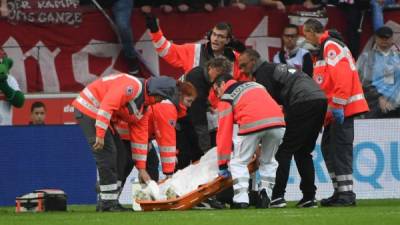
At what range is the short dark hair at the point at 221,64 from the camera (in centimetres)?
1609

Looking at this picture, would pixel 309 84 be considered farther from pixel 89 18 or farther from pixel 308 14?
pixel 89 18

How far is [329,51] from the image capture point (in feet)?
55.4

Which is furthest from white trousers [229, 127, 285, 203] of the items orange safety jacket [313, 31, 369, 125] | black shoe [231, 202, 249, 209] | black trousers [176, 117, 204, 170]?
black trousers [176, 117, 204, 170]

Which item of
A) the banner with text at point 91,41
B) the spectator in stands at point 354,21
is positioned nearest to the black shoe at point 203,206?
the banner with text at point 91,41

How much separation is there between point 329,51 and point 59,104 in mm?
5717

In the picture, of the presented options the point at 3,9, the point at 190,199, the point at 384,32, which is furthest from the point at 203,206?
the point at 3,9

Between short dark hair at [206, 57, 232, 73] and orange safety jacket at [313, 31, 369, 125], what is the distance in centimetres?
144

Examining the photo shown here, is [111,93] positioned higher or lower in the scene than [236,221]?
higher

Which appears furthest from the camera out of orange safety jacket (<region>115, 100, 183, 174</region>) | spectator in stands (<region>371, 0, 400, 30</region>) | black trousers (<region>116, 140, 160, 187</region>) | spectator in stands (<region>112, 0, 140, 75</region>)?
spectator in stands (<region>371, 0, 400, 30</region>)

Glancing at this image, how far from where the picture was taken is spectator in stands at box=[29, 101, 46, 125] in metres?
20.4

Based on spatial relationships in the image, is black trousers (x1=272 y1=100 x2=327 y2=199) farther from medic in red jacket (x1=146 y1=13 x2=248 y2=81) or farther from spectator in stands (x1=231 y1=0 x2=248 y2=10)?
spectator in stands (x1=231 y1=0 x2=248 y2=10)

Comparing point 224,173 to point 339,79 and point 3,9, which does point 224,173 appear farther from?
point 3,9

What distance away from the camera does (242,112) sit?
1577 centimetres

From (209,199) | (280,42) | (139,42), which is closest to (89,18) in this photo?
(139,42)
